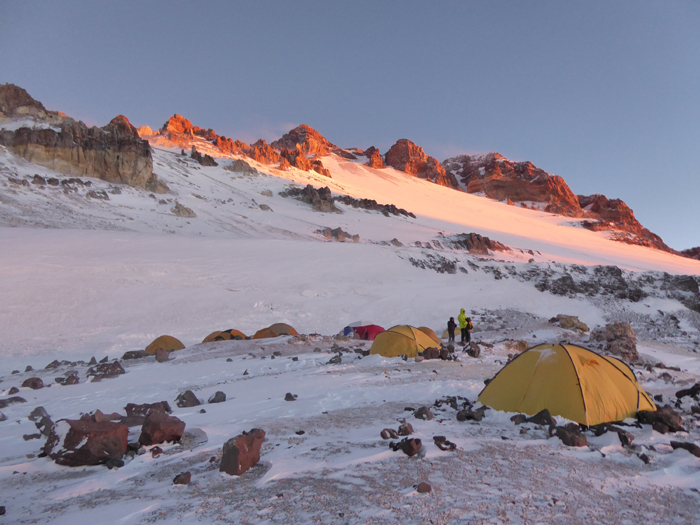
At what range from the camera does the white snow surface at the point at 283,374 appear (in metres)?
3.23

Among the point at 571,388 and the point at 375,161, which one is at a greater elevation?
the point at 375,161

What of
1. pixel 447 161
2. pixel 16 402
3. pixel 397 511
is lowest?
pixel 16 402

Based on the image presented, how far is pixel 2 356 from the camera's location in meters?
11.4

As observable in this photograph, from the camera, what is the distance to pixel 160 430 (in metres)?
4.43

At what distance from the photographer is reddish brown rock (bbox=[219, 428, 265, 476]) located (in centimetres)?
365

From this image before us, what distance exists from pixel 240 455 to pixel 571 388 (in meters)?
4.66

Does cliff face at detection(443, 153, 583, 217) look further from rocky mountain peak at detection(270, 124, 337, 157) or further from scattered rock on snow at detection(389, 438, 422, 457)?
scattered rock on snow at detection(389, 438, 422, 457)

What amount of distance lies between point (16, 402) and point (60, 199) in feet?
92.5

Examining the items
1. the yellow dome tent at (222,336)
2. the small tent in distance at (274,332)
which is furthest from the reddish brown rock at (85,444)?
the small tent in distance at (274,332)

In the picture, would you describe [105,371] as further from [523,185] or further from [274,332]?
[523,185]

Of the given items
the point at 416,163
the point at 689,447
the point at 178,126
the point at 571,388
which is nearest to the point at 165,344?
the point at 571,388

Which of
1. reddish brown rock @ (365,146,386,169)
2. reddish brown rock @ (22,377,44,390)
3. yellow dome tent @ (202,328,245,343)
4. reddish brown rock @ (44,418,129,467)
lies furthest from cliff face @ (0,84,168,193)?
reddish brown rock @ (365,146,386,169)

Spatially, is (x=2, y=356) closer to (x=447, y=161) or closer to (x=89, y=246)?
(x=89, y=246)

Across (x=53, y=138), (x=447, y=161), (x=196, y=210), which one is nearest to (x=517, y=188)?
(x=447, y=161)
